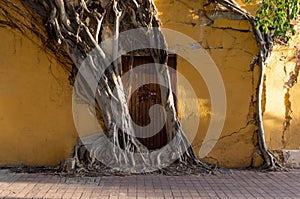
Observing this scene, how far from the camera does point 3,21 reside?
20.0 feet

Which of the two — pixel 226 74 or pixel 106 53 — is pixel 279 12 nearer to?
pixel 226 74

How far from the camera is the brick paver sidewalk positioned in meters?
4.64

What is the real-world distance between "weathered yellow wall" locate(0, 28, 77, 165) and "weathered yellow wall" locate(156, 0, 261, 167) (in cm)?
207

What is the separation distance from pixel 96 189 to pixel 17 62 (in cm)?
271

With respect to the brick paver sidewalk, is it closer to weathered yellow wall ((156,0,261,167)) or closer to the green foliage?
weathered yellow wall ((156,0,261,167))

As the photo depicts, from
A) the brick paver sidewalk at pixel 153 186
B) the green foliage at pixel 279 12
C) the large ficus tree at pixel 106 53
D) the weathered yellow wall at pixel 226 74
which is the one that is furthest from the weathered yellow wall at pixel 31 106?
the green foliage at pixel 279 12

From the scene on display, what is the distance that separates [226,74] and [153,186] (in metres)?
2.48

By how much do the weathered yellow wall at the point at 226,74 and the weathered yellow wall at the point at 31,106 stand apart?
2.07m

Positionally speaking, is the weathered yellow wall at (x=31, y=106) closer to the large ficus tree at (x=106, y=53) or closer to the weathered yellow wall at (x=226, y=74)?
the large ficus tree at (x=106, y=53)

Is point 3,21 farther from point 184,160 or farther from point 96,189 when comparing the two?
point 184,160

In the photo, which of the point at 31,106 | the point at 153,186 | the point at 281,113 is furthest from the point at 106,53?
the point at 281,113

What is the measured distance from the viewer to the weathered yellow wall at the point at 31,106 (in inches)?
240

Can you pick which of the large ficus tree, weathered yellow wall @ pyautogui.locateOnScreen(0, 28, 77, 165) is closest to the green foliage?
the large ficus tree

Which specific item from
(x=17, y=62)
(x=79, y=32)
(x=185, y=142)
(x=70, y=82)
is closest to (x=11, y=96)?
(x=17, y=62)
